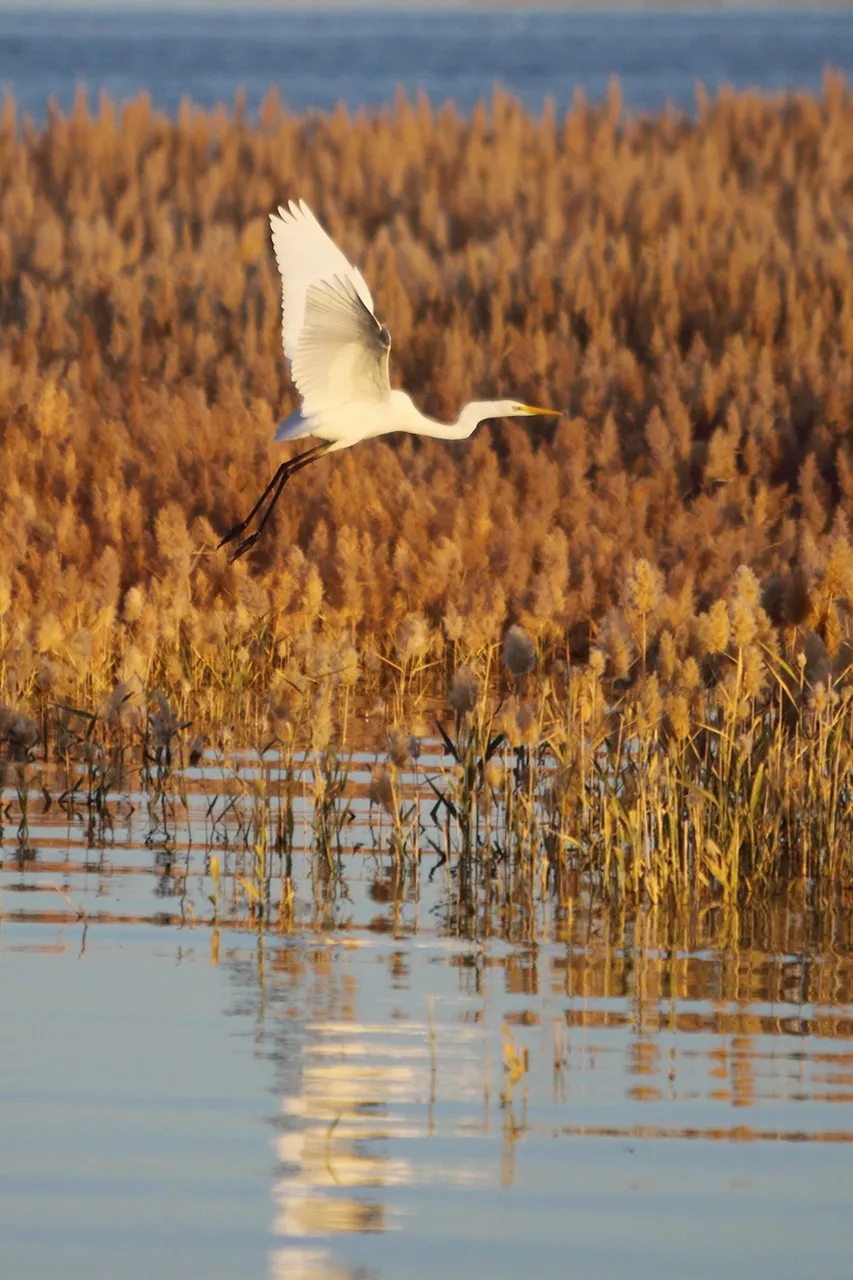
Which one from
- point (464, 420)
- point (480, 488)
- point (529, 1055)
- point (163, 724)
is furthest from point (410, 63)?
point (529, 1055)

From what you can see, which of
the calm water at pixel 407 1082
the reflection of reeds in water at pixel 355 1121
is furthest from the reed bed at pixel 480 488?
the reflection of reeds in water at pixel 355 1121

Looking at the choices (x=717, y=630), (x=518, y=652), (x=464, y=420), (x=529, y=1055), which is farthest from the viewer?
(x=464, y=420)

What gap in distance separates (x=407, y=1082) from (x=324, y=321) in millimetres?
4575

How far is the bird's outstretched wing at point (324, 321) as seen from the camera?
27.2ft

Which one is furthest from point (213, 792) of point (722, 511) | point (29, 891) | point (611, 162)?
point (611, 162)

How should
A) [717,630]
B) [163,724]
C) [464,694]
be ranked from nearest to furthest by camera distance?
1. [717,630]
2. [464,694]
3. [163,724]

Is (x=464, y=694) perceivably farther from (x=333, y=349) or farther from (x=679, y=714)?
(x=333, y=349)

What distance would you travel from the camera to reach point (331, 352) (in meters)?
9.08

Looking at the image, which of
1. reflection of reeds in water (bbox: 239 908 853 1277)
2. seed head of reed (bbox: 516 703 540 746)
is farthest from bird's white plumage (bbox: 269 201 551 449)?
reflection of reeds in water (bbox: 239 908 853 1277)

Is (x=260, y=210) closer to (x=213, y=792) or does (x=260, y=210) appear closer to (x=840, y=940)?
(x=213, y=792)

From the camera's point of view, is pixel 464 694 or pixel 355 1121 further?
pixel 464 694

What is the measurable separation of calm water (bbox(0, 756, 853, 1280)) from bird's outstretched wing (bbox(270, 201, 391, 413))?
2448 millimetres

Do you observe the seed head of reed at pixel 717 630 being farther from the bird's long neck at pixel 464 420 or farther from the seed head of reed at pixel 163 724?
the bird's long neck at pixel 464 420

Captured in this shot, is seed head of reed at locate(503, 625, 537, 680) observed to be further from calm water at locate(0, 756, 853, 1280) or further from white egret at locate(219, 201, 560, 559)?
white egret at locate(219, 201, 560, 559)
